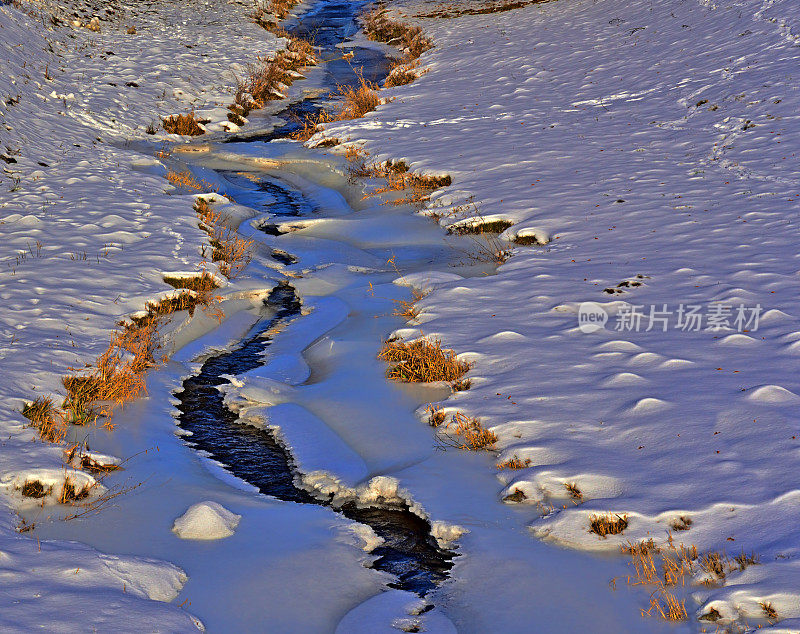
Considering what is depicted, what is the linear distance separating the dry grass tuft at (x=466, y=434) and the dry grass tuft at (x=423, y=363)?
0.75 meters

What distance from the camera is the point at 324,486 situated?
6.36 meters

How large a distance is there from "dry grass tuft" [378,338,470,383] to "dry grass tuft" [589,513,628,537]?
2575 mm

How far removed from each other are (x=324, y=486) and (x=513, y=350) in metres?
2.46

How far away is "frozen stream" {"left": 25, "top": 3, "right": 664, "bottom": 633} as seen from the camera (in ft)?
Answer: 15.5

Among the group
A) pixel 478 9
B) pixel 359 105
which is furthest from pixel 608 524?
pixel 478 9

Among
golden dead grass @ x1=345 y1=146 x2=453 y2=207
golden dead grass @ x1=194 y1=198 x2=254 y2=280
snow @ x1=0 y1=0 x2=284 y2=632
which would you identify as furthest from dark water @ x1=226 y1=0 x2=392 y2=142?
golden dead grass @ x1=194 y1=198 x2=254 y2=280

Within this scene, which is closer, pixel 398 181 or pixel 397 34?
pixel 398 181

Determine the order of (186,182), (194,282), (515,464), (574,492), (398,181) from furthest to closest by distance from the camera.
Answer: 1. (186,182)
2. (398,181)
3. (194,282)
4. (515,464)
5. (574,492)

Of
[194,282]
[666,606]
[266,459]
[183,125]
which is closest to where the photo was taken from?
[666,606]

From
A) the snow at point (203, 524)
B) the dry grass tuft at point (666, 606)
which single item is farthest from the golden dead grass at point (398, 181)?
the dry grass tuft at point (666, 606)

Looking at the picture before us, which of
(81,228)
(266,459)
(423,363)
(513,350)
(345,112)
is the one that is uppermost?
(345,112)

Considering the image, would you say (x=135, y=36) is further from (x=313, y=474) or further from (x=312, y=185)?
(x=313, y=474)

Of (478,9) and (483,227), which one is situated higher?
(478,9)

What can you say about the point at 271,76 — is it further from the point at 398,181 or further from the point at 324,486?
the point at 324,486
